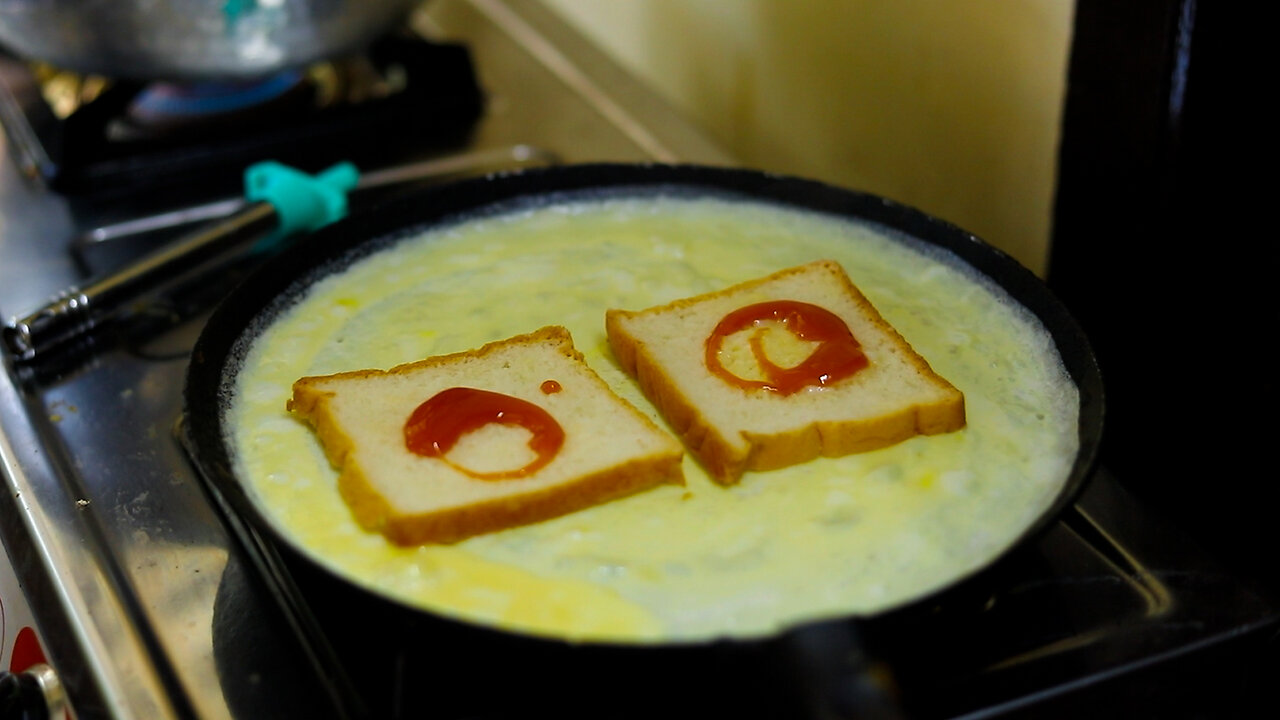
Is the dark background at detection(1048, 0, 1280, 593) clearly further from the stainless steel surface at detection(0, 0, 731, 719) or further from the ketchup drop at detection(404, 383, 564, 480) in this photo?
the stainless steel surface at detection(0, 0, 731, 719)

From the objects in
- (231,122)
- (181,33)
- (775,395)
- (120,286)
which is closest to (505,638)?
(775,395)

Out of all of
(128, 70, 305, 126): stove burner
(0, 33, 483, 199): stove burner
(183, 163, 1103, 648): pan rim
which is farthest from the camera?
(128, 70, 305, 126): stove burner

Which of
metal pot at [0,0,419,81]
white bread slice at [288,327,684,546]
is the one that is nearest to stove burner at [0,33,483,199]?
metal pot at [0,0,419,81]

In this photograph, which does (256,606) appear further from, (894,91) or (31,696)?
(894,91)

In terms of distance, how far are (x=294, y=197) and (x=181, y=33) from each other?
348 millimetres

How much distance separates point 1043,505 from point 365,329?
2.28 ft

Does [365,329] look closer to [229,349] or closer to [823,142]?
[229,349]

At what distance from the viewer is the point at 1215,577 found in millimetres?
1010

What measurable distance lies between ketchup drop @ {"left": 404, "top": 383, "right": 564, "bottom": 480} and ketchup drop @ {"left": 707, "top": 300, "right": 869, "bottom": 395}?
18cm

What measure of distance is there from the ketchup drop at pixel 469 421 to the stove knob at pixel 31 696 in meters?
0.34

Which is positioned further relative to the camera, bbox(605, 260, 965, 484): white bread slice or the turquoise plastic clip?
the turquoise plastic clip

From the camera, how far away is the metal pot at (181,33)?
66.2 inches

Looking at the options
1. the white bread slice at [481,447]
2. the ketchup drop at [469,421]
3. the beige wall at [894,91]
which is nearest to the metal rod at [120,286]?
the white bread slice at [481,447]

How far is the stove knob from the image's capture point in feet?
3.16
